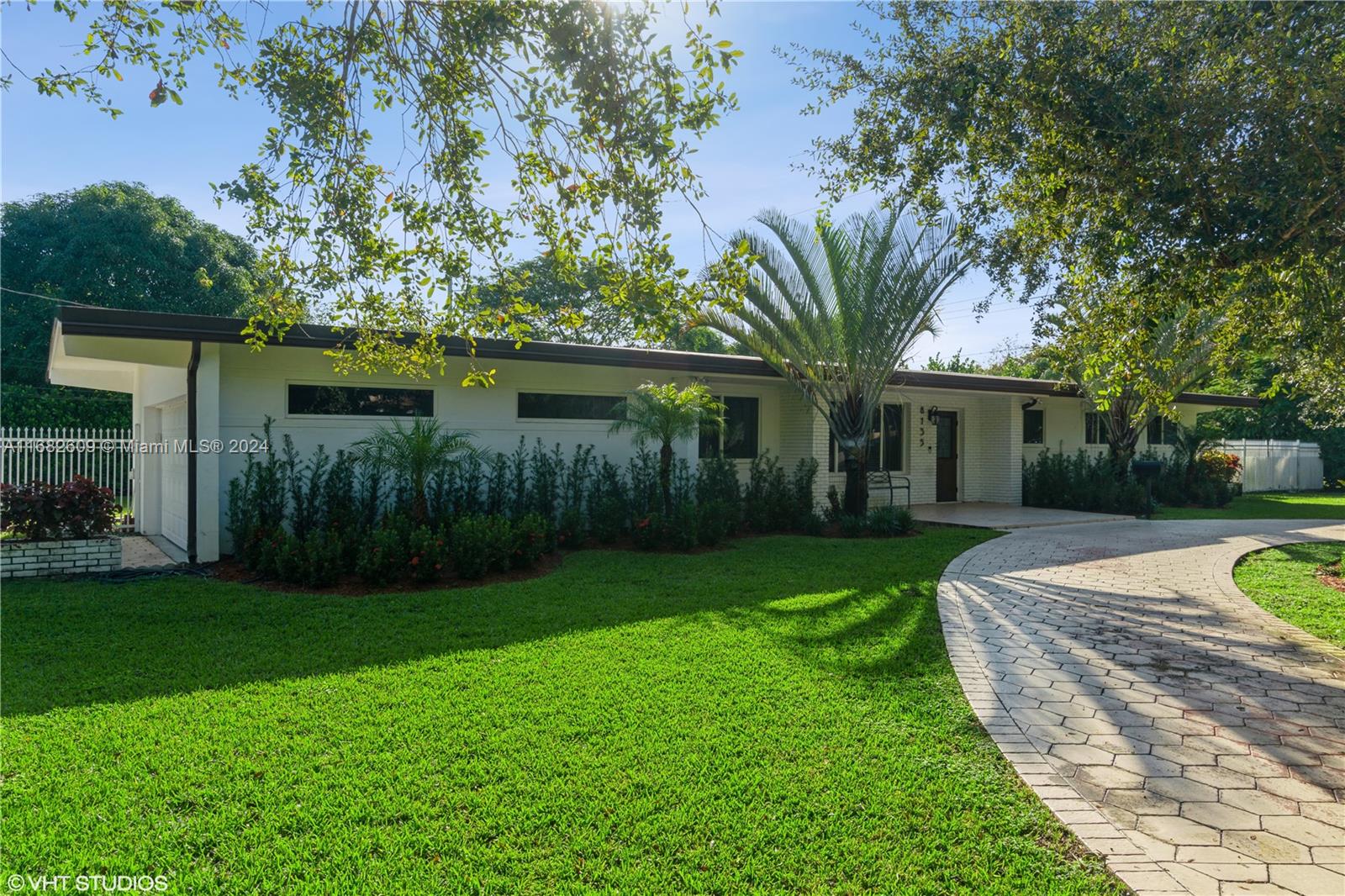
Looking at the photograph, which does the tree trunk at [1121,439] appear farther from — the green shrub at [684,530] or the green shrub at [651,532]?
the green shrub at [651,532]

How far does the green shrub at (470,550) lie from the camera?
8836mm

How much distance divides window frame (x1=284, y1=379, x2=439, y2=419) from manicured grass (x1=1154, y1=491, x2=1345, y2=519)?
14564 mm

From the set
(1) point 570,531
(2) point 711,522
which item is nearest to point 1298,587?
(2) point 711,522

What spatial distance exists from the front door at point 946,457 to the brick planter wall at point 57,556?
50.4ft

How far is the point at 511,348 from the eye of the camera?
34.9 feet

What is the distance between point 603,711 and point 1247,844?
3201 mm

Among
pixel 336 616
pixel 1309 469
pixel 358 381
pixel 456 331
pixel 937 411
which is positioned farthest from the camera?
pixel 1309 469

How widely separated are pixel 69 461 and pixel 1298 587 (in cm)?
1704

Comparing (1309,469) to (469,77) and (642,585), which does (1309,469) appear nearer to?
(642,585)

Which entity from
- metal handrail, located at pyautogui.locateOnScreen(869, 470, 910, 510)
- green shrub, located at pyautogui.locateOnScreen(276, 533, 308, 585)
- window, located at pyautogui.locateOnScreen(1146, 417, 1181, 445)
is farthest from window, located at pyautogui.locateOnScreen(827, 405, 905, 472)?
green shrub, located at pyautogui.locateOnScreen(276, 533, 308, 585)

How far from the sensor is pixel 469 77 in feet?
17.0

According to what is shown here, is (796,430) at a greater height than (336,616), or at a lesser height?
greater

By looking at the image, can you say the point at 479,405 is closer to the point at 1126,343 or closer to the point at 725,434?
the point at 725,434

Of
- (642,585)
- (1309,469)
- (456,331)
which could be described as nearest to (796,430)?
(642,585)
